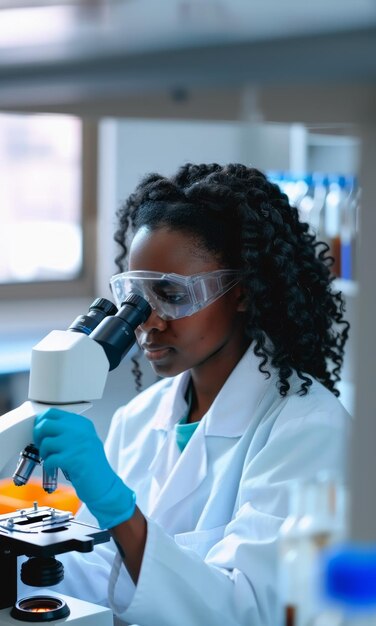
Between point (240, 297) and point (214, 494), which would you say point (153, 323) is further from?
point (214, 494)

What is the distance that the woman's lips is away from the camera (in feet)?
5.99

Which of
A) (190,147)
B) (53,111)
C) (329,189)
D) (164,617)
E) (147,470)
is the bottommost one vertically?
(164,617)

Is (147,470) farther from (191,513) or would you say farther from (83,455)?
(83,455)

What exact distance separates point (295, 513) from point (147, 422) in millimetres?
1366

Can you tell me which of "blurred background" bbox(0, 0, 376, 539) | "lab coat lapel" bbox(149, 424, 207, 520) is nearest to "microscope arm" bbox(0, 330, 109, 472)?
"lab coat lapel" bbox(149, 424, 207, 520)

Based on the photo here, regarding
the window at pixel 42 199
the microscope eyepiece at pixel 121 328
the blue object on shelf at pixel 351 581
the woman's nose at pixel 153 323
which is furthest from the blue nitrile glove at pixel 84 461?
the window at pixel 42 199

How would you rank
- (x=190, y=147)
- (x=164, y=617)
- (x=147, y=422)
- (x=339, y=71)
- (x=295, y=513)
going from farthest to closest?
(x=190, y=147) < (x=147, y=422) < (x=164, y=617) < (x=295, y=513) < (x=339, y=71)

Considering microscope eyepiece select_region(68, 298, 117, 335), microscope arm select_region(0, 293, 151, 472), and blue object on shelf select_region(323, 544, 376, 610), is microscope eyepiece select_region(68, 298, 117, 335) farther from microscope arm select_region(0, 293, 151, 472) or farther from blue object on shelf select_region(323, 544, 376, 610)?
blue object on shelf select_region(323, 544, 376, 610)

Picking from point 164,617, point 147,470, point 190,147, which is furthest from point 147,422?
point 190,147

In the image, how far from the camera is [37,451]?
150cm

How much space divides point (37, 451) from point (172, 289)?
440 millimetres

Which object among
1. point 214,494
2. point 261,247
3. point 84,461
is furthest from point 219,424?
point 84,461

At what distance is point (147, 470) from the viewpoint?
2.06m

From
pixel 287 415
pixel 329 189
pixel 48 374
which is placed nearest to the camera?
pixel 48 374
